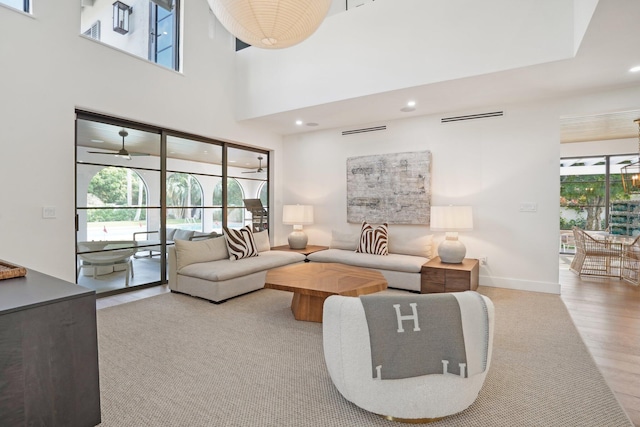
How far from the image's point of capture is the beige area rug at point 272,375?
71.2 inches

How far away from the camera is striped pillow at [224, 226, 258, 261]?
4.66 meters

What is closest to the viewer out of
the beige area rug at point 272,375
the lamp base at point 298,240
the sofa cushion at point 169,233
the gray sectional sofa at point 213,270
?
the beige area rug at point 272,375

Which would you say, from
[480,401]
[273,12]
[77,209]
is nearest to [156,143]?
[77,209]

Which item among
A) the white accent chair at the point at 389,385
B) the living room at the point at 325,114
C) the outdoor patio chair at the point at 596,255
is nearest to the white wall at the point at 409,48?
the living room at the point at 325,114

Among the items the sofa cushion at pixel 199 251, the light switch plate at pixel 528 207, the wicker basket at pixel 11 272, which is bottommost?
the sofa cushion at pixel 199 251

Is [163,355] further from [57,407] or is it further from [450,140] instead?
[450,140]

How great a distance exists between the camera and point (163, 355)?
8.37ft

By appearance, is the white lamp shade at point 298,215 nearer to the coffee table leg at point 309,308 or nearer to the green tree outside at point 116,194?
the green tree outside at point 116,194

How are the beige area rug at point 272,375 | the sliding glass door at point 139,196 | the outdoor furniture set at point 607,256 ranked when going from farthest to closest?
the outdoor furniture set at point 607,256 < the sliding glass door at point 139,196 < the beige area rug at point 272,375

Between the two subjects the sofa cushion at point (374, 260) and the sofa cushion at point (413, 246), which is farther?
the sofa cushion at point (413, 246)

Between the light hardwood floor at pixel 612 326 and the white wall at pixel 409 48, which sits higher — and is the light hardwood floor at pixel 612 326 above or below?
below

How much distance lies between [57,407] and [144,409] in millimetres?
728

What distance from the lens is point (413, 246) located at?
4969mm

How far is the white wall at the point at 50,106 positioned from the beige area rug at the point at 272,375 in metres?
1.09
